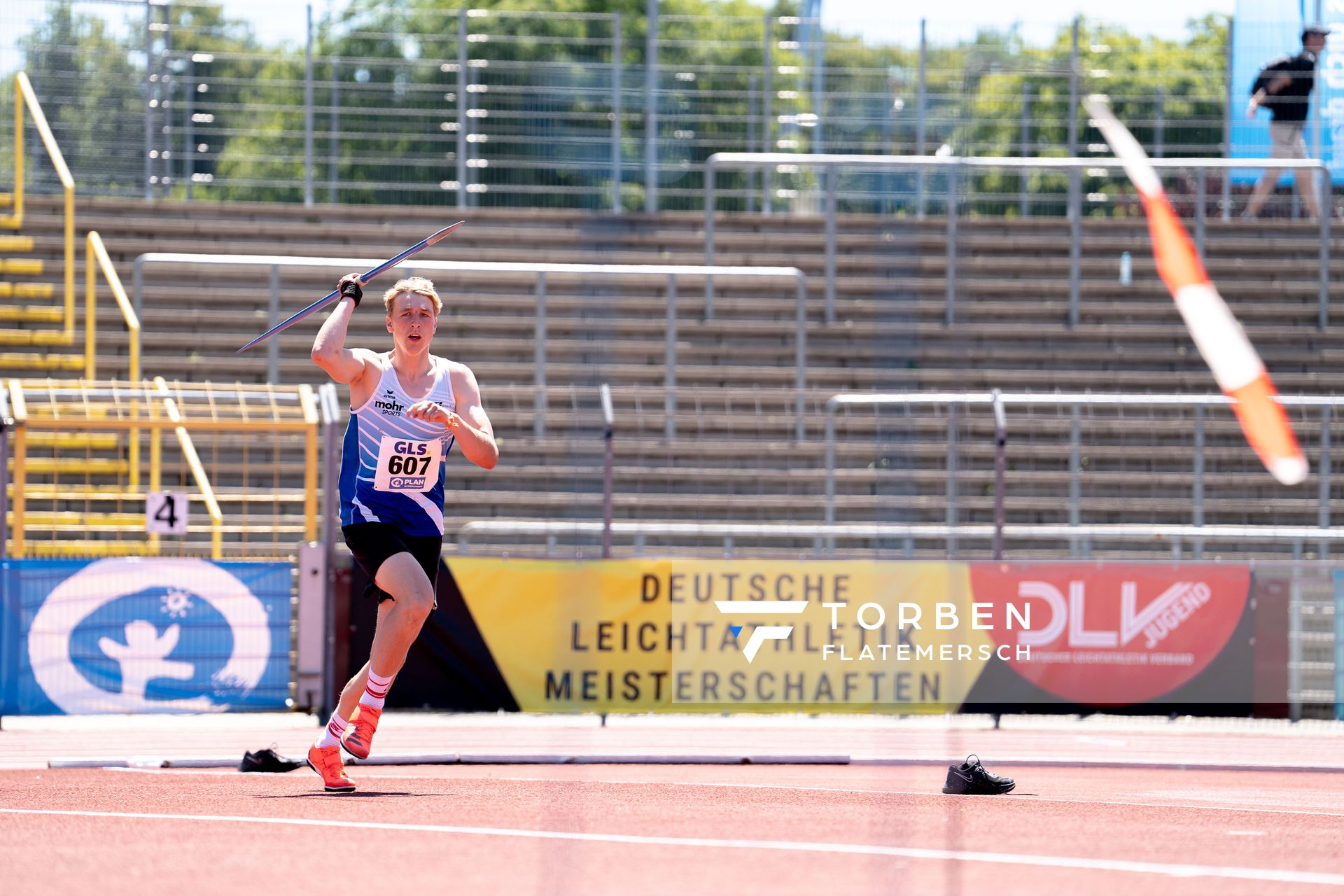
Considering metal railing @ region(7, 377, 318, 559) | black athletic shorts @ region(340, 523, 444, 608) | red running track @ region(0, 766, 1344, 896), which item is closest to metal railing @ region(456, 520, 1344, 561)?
metal railing @ region(7, 377, 318, 559)

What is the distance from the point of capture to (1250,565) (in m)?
12.7

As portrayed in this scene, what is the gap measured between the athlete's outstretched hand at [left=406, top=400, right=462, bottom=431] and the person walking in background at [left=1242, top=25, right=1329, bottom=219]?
15.2 metres

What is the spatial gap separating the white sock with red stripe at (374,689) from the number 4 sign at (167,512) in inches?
204

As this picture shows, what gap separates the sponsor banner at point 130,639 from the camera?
12.1m

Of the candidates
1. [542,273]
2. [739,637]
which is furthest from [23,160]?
[739,637]

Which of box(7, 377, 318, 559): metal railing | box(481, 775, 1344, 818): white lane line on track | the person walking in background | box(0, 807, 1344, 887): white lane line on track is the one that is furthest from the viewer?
the person walking in background

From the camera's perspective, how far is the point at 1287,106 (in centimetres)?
2092

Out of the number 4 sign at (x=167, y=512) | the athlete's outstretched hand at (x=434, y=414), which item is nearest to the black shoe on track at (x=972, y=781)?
the athlete's outstretched hand at (x=434, y=414)

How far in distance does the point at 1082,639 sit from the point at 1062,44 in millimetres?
12799

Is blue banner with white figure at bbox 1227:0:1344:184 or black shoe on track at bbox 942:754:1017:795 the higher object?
blue banner with white figure at bbox 1227:0:1344:184

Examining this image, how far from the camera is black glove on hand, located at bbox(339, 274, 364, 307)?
25.4ft

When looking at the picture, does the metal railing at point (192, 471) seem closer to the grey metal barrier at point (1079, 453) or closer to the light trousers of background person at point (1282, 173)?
the grey metal barrier at point (1079, 453)

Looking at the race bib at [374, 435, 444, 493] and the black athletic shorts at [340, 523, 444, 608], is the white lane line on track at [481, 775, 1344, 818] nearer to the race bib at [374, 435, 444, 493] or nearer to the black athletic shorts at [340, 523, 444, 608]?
the black athletic shorts at [340, 523, 444, 608]

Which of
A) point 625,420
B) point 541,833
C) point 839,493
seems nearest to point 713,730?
point 625,420
